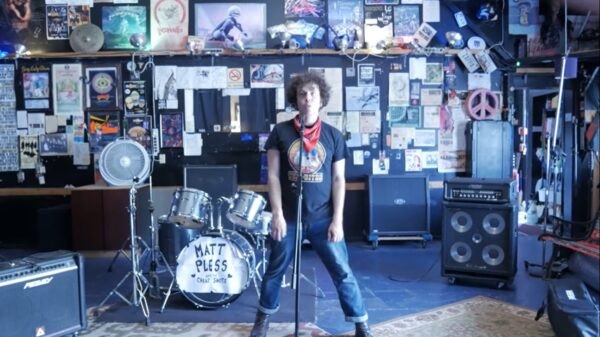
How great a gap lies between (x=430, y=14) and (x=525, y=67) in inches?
56.5

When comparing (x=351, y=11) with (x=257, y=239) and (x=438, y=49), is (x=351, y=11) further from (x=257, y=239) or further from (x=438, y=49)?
(x=257, y=239)

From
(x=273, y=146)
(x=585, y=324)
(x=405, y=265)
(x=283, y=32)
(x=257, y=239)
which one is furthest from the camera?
(x=283, y=32)

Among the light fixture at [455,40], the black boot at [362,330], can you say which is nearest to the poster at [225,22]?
the light fixture at [455,40]

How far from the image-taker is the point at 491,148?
697 centimetres

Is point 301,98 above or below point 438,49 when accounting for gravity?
below

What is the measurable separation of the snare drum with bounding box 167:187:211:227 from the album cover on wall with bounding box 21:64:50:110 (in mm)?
3754

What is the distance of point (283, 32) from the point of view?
685 cm

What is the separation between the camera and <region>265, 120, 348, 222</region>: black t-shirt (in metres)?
3.40

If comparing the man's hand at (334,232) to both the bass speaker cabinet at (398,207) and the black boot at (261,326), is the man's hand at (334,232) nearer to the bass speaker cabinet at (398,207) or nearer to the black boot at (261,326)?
the black boot at (261,326)

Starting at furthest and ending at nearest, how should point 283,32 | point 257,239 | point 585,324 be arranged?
1. point 283,32
2. point 257,239
3. point 585,324

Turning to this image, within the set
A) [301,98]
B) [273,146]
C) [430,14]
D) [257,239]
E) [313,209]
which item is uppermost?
[430,14]

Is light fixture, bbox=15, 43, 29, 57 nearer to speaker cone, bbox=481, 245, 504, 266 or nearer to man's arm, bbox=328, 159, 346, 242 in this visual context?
man's arm, bbox=328, 159, 346, 242

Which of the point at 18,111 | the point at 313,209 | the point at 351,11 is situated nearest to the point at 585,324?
the point at 313,209

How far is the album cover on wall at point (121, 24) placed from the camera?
696cm
